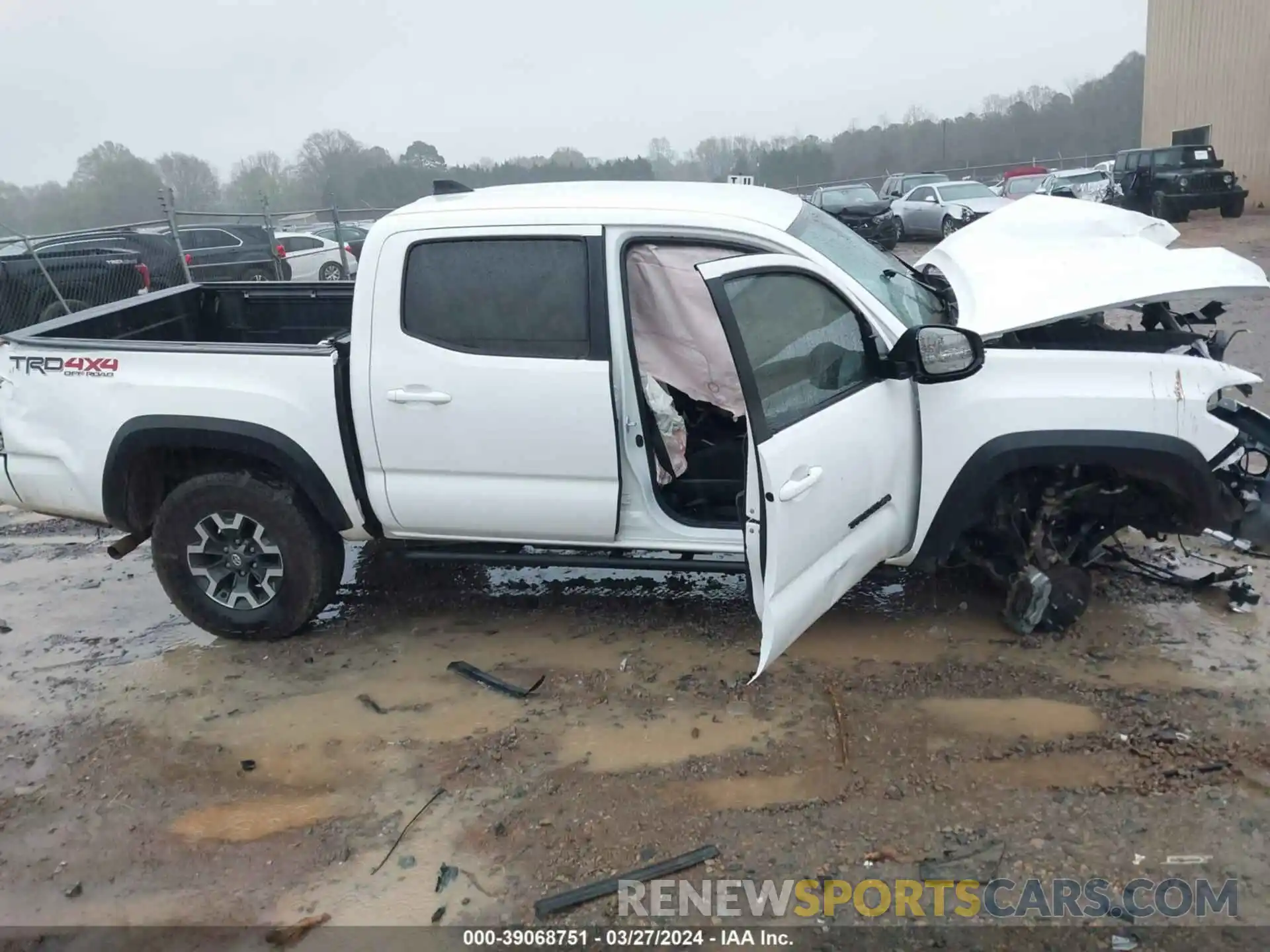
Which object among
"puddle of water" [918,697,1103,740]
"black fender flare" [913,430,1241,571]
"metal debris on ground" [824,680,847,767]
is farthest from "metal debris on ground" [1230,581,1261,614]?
"metal debris on ground" [824,680,847,767]

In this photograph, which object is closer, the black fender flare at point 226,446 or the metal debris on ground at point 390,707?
the metal debris on ground at point 390,707

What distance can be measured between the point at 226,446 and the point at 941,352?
306 cm

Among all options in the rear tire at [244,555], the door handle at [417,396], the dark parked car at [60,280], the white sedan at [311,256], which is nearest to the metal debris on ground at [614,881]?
the door handle at [417,396]

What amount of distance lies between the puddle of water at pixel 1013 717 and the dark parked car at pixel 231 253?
13508 mm

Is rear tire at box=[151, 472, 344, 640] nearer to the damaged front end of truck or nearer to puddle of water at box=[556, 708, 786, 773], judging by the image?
puddle of water at box=[556, 708, 786, 773]

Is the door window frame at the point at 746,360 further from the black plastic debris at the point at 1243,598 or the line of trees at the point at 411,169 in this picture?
the line of trees at the point at 411,169

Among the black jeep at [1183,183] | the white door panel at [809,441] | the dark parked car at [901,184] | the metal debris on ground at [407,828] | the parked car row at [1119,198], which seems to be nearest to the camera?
the metal debris on ground at [407,828]

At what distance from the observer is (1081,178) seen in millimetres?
A: 25172

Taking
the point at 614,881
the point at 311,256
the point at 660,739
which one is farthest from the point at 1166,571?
the point at 311,256

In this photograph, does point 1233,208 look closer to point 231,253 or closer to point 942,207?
point 942,207

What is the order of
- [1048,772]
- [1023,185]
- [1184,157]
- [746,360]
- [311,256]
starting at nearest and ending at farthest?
[746,360] < [1048,772] < [311,256] < [1184,157] < [1023,185]

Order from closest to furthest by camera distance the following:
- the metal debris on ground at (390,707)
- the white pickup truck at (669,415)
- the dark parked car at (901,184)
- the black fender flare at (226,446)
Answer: the white pickup truck at (669,415)
the metal debris on ground at (390,707)
the black fender flare at (226,446)
the dark parked car at (901,184)

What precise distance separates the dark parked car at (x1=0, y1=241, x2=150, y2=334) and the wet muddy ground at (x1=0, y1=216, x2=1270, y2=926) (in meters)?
8.79

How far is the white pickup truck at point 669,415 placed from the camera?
3754 mm
